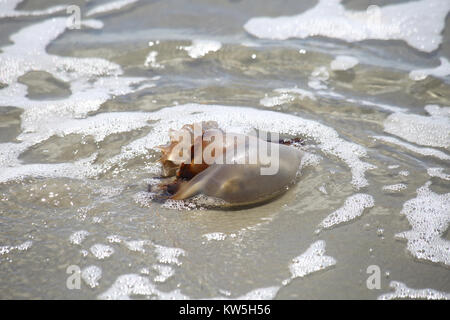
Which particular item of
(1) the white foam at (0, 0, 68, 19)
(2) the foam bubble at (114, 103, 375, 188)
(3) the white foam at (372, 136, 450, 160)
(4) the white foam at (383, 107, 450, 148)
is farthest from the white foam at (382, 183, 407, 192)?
(1) the white foam at (0, 0, 68, 19)

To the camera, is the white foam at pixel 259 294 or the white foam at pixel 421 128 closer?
the white foam at pixel 259 294

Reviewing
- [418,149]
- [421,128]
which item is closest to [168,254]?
[418,149]

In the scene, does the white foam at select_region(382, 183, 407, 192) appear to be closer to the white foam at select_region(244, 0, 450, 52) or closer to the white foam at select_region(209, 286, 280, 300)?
the white foam at select_region(209, 286, 280, 300)

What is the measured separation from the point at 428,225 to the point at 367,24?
2979mm

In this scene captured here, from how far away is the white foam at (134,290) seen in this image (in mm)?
1962

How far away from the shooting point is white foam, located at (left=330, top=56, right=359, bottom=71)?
167 inches

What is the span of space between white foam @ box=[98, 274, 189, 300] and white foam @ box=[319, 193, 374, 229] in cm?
85

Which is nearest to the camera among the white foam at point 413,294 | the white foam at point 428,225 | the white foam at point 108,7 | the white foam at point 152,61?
the white foam at point 413,294

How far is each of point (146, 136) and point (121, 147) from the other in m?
0.21

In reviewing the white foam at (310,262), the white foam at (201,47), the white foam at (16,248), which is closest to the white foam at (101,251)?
the white foam at (16,248)

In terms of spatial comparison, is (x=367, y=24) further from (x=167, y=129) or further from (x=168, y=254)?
(x=168, y=254)

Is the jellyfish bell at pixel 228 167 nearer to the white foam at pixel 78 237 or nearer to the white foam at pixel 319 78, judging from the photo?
the white foam at pixel 78 237

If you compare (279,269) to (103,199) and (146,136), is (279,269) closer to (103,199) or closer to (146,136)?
(103,199)

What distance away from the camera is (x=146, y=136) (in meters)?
3.26
